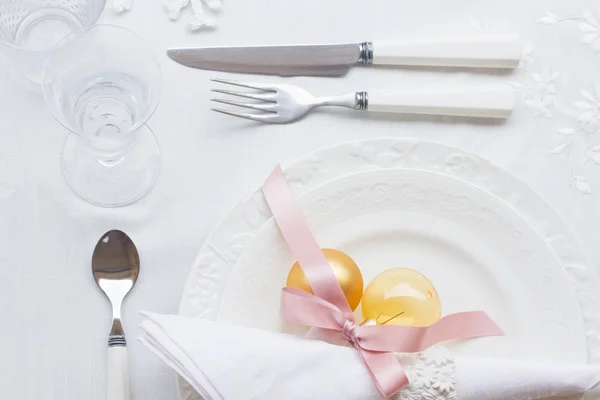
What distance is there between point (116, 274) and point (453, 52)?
1.48 feet

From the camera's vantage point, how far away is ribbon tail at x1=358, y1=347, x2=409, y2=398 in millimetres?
656

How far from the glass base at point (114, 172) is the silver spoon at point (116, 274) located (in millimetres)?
46

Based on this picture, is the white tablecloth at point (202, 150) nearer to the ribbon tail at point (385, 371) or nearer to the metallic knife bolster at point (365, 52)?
the metallic knife bolster at point (365, 52)

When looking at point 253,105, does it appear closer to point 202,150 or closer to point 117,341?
point 202,150

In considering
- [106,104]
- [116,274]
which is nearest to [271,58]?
[106,104]

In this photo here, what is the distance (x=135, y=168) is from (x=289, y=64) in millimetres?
210

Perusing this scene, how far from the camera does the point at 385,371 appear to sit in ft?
2.17

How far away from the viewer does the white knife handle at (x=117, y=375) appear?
0.73 metres

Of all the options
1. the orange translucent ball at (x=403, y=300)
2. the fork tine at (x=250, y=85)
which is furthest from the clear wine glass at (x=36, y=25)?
the orange translucent ball at (x=403, y=300)


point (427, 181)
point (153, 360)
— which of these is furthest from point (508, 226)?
point (153, 360)

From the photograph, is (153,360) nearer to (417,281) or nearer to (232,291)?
(232,291)

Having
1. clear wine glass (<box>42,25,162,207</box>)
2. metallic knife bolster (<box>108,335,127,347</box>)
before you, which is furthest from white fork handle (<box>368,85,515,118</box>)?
metallic knife bolster (<box>108,335,127,347</box>)

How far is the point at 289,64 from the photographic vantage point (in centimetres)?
82

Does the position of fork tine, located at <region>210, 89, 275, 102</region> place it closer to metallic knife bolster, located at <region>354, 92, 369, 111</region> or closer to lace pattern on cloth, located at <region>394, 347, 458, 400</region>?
metallic knife bolster, located at <region>354, 92, 369, 111</region>
